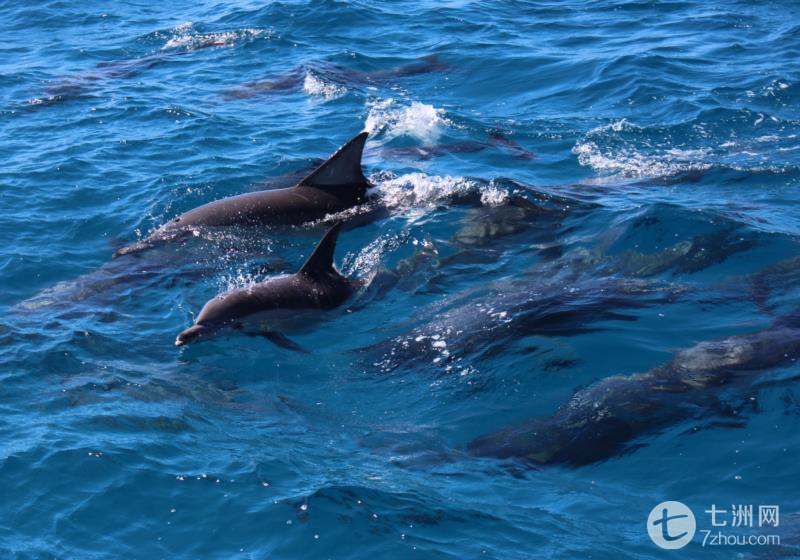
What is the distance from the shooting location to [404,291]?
38.9 feet

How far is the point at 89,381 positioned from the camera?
1004cm

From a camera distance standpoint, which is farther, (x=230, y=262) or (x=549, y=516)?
(x=230, y=262)

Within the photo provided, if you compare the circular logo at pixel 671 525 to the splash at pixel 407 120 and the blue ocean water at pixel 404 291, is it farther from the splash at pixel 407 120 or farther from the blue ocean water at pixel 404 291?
the splash at pixel 407 120

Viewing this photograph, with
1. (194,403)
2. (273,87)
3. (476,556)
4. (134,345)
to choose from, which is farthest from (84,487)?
(273,87)

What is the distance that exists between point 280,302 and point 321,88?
33.4 feet

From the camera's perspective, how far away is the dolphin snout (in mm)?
10492

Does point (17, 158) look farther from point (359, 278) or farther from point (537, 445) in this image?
point (537, 445)

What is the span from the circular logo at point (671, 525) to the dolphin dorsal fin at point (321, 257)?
5.16 meters

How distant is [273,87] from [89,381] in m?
12.0

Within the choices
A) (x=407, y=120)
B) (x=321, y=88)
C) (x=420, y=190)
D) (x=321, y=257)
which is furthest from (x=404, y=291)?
(x=321, y=88)

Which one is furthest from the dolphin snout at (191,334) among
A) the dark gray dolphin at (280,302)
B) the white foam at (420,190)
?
the white foam at (420,190)

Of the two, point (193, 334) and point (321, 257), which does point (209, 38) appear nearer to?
point (321, 257)

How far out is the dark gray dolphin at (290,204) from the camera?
13266 mm

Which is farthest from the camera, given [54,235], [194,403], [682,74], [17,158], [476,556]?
[682,74]
